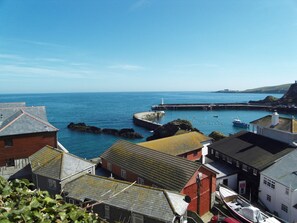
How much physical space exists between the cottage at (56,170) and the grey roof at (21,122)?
6352 mm

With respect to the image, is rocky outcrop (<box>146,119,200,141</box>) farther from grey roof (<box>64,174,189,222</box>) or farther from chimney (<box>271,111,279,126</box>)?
grey roof (<box>64,174,189,222</box>)

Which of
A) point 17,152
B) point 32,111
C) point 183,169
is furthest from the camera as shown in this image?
point 32,111

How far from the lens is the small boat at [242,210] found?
862 inches

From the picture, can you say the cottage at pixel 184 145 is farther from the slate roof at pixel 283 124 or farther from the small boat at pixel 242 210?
the small boat at pixel 242 210

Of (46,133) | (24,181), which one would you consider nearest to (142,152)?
(46,133)

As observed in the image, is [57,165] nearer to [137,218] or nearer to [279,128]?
[137,218]

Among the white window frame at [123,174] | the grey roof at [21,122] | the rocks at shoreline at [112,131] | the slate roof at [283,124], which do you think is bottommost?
the rocks at shoreline at [112,131]

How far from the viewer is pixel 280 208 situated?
24.5 metres

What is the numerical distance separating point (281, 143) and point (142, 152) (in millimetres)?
18927

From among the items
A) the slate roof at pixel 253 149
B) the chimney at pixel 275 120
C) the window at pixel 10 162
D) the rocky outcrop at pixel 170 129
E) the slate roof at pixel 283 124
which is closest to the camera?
the slate roof at pixel 253 149

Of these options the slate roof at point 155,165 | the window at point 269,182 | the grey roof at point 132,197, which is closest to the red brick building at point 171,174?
the slate roof at point 155,165

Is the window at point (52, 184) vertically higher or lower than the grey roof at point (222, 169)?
higher

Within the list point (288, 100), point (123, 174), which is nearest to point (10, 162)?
point (123, 174)

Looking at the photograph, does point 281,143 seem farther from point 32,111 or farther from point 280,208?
point 32,111
